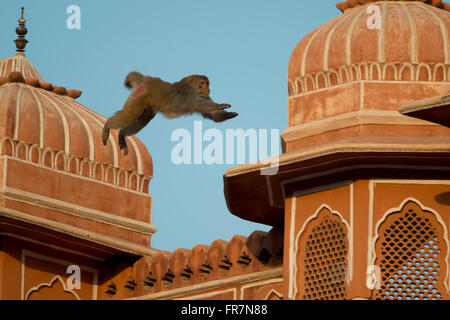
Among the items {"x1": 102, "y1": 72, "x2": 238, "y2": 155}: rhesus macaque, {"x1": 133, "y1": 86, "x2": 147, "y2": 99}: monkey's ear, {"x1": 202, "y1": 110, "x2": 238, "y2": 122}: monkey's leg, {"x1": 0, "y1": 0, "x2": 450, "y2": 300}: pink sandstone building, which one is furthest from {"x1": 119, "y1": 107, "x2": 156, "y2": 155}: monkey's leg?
{"x1": 0, "y1": 0, "x2": 450, "y2": 300}: pink sandstone building

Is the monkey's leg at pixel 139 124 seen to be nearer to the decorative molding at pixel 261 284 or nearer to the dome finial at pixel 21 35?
the decorative molding at pixel 261 284

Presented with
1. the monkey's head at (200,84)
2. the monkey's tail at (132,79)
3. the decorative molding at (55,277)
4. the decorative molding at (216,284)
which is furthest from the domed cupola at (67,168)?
the monkey's head at (200,84)

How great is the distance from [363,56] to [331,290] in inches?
95.7

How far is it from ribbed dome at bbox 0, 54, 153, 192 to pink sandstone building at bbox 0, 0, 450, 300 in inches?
0.9

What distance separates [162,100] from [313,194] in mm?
2445

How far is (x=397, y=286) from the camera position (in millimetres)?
14625

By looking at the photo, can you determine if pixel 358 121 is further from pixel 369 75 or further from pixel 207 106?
pixel 207 106

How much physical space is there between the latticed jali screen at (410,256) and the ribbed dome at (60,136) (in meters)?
5.10

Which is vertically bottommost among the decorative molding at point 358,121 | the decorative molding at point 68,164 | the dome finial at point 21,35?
the decorative molding at point 358,121

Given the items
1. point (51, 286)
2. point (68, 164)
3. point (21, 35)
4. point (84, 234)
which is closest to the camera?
point (84, 234)

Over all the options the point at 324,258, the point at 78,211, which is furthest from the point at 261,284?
the point at 78,211

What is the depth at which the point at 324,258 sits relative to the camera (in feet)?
49.7

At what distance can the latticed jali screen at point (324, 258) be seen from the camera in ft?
48.9
